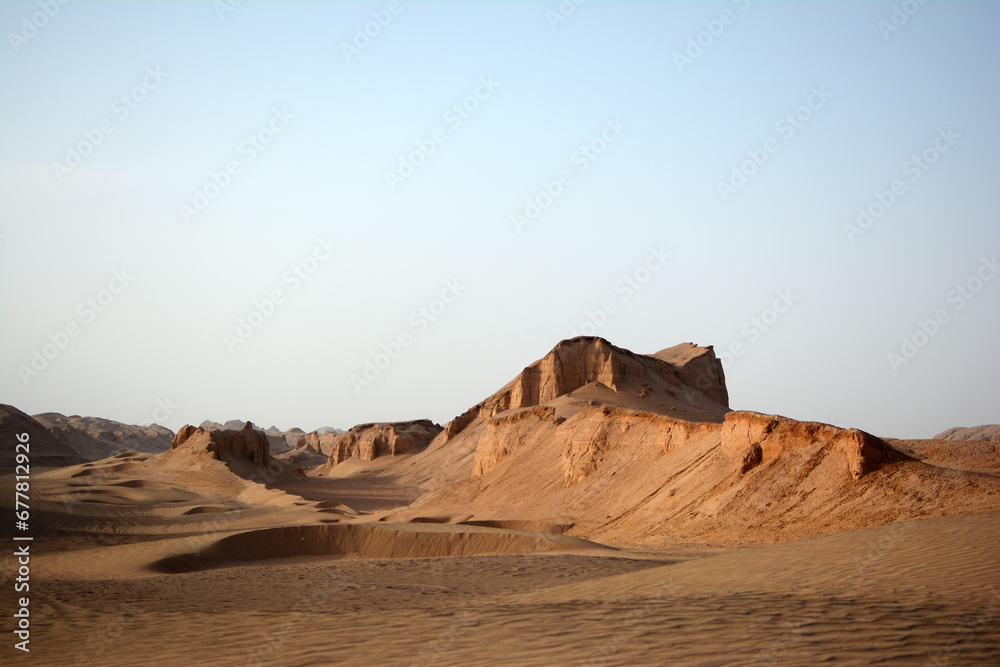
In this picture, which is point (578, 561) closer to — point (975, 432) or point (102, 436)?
point (975, 432)

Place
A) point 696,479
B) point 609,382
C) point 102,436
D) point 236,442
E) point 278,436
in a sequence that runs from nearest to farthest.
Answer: point 696,479 < point 609,382 < point 236,442 < point 102,436 < point 278,436

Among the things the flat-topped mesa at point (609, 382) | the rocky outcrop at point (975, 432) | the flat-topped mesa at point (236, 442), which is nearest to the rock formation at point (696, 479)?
the flat-topped mesa at point (609, 382)

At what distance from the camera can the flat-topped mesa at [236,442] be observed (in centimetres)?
5906

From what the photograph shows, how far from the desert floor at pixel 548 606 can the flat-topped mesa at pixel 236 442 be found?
4187 centimetres

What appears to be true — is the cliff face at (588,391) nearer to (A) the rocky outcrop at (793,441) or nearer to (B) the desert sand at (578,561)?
(B) the desert sand at (578,561)

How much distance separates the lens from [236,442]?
60.8m

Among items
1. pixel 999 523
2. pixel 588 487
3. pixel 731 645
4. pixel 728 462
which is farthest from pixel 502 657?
pixel 588 487

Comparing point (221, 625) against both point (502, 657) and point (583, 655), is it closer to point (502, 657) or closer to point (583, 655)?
point (502, 657)

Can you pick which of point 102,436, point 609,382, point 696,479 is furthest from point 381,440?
point 696,479

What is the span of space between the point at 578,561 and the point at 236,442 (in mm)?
50846

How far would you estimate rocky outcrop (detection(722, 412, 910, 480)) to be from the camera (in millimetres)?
18578

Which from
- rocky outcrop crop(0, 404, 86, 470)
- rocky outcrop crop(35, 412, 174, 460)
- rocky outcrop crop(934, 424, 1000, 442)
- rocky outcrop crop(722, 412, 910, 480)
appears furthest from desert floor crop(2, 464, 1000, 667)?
rocky outcrop crop(35, 412, 174, 460)

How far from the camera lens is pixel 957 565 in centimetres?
947

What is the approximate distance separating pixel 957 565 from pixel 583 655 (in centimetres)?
587
